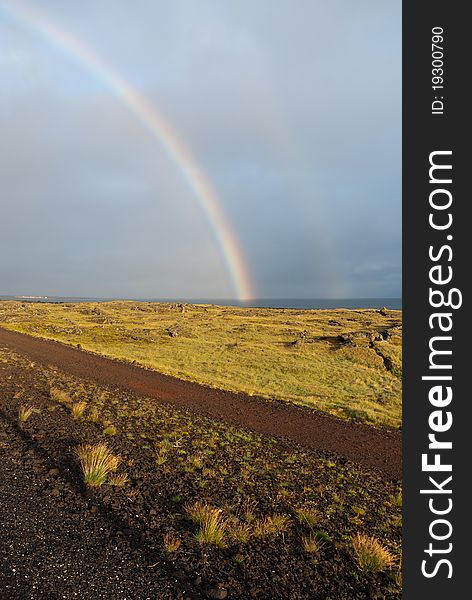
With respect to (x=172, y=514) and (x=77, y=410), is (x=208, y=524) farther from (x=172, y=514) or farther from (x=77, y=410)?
(x=77, y=410)

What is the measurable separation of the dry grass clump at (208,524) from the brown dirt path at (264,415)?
8228 millimetres

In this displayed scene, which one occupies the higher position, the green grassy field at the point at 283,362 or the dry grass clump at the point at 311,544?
the dry grass clump at the point at 311,544

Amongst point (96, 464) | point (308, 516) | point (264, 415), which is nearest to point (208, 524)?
point (308, 516)

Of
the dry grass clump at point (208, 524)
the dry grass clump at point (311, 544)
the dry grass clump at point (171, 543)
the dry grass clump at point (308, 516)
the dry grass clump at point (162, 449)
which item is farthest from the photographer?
the dry grass clump at point (162, 449)

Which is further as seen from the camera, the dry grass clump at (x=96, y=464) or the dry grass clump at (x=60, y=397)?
the dry grass clump at (x=60, y=397)

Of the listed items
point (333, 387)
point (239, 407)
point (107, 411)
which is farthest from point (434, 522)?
point (333, 387)

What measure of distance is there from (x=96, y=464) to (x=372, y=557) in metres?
6.08

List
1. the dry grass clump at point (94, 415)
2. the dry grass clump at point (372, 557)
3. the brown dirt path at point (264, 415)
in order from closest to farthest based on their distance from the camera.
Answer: the dry grass clump at point (372, 557) < the dry grass clump at point (94, 415) < the brown dirt path at point (264, 415)

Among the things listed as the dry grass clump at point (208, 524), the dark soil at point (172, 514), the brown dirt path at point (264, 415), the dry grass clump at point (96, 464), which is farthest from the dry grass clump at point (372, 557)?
the brown dirt path at point (264, 415)

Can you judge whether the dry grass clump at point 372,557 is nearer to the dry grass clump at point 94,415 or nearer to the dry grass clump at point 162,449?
the dry grass clump at point 162,449

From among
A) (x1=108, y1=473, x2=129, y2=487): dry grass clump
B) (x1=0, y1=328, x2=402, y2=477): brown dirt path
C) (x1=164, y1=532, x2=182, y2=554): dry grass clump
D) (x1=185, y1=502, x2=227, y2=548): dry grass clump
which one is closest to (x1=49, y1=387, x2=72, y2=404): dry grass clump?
(x1=0, y1=328, x2=402, y2=477): brown dirt path

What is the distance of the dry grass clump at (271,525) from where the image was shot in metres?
6.91

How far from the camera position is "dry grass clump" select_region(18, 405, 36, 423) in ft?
38.9

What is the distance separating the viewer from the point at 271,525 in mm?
7117
